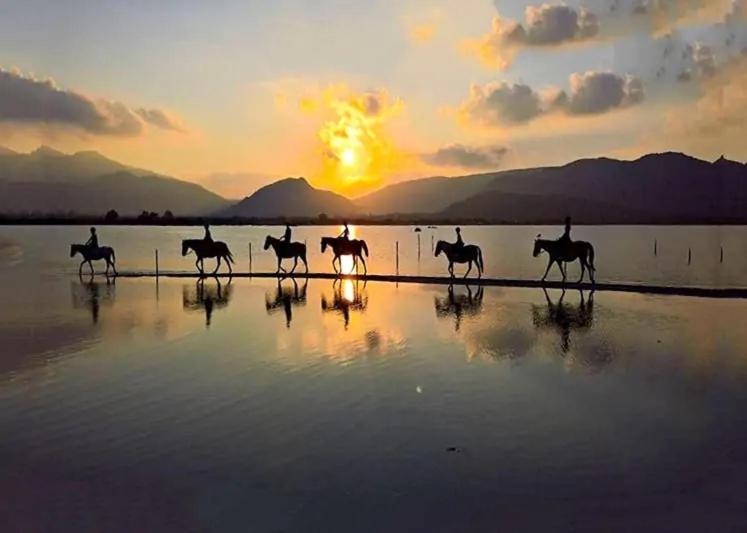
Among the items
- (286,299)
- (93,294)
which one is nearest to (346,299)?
(286,299)

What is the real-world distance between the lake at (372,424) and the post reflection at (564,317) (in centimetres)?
18

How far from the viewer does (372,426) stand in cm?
778

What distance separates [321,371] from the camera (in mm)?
10594

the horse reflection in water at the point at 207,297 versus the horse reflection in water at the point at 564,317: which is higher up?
the horse reflection in water at the point at 564,317

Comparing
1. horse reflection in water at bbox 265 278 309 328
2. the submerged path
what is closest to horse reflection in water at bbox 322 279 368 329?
horse reflection in water at bbox 265 278 309 328

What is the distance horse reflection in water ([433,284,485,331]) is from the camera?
17.4 meters

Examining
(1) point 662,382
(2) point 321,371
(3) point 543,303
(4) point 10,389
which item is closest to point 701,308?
(3) point 543,303

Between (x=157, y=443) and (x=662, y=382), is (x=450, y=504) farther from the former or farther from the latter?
(x=662, y=382)

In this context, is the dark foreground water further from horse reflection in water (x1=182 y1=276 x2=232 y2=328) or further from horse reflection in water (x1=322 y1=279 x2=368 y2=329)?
horse reflection in water (x1=182 y1=276 x2=232 y2=328)

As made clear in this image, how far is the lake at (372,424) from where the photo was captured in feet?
18.3

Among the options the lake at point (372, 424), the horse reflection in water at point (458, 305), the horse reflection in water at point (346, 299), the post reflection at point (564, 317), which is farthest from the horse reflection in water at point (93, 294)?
the post reflection at point (564, 317)

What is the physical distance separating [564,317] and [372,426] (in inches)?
415

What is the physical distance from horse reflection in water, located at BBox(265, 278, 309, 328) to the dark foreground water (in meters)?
2.34

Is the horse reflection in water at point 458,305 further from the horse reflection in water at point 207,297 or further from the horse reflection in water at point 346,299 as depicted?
the horse reflection in water at point 207,297
